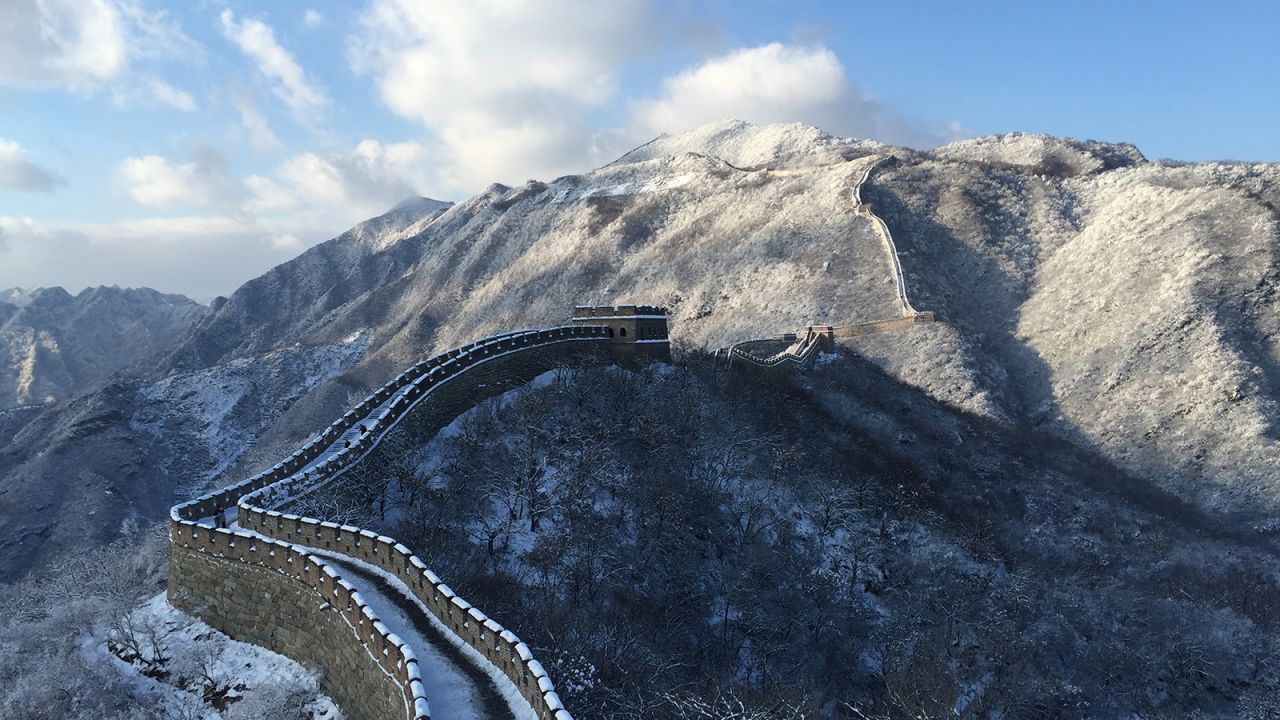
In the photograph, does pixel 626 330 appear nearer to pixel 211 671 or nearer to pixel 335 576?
pixel 335 576

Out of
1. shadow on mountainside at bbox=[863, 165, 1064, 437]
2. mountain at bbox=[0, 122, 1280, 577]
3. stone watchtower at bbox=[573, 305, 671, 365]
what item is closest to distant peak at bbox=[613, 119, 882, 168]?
mountain at bbox=[0, 122, 1280, 577]

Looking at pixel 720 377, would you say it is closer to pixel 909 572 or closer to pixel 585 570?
pixel 909 572

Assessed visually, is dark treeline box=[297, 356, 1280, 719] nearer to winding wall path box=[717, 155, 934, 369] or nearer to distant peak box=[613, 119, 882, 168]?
winding wall path box=[717, 155, 934, 369]

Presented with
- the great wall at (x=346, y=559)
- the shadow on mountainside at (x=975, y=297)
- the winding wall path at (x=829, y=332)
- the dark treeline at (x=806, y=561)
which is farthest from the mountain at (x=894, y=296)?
the great wall at (x=346, y=559)

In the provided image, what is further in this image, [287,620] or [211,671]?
[287,620]

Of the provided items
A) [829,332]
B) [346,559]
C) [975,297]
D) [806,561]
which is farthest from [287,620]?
[975,297]

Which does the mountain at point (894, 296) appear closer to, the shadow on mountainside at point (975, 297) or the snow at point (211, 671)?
the shadow on mountainside at point (975, 297)
